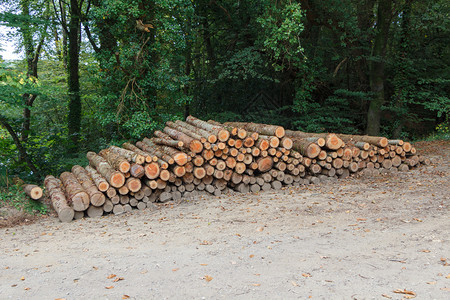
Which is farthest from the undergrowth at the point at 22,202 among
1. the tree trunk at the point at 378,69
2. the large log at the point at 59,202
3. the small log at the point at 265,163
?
the tree trunk at the point at 378,69

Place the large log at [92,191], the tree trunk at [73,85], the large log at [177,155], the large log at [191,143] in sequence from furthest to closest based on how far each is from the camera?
the tree trunk at [73,85] → the large log at [191,143] → the large log at [177,155] → the large log at [92,191]

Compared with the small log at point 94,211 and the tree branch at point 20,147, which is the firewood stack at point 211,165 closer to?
the small log at point 94,211

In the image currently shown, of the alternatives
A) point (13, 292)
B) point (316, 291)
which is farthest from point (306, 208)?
point (13, 292)

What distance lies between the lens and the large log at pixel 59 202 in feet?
22.1

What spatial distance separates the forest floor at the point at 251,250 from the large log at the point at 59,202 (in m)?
0.21

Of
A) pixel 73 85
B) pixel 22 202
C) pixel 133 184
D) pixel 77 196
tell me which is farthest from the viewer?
pixel 73 85

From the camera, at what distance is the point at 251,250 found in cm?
480

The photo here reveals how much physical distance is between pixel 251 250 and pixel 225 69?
34.2ft

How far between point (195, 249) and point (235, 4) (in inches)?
513

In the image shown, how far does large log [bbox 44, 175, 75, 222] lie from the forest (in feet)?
6.11

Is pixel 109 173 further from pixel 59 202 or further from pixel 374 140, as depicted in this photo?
pixel 374 140

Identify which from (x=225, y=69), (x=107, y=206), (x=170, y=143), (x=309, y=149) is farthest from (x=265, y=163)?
(x=225, y=69)

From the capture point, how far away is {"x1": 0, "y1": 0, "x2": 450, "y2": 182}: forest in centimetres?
1127

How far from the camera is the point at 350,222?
227 inches
